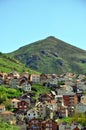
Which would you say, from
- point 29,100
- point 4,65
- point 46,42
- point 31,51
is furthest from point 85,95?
point 46,42

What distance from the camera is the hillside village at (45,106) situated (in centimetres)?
4566

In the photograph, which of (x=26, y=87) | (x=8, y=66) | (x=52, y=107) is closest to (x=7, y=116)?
(x=52, y=107)

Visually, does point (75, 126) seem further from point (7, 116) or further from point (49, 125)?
point (7, 116)

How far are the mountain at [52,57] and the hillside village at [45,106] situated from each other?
7901cm

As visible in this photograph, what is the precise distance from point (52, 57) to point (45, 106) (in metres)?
110

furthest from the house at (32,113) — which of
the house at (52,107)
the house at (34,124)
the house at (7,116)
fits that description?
the house at (34,124)

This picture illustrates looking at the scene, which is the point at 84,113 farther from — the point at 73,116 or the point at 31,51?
the point at 31,51

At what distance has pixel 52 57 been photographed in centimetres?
15975

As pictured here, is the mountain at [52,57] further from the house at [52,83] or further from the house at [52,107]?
the house at [52,107]

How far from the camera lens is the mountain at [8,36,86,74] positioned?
5920 inches

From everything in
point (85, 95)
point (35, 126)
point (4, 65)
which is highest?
point (4, 65)

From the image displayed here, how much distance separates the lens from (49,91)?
5966cm

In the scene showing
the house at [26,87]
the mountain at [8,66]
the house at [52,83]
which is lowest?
the house at [26,87]

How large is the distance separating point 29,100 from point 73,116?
6.72 metres
